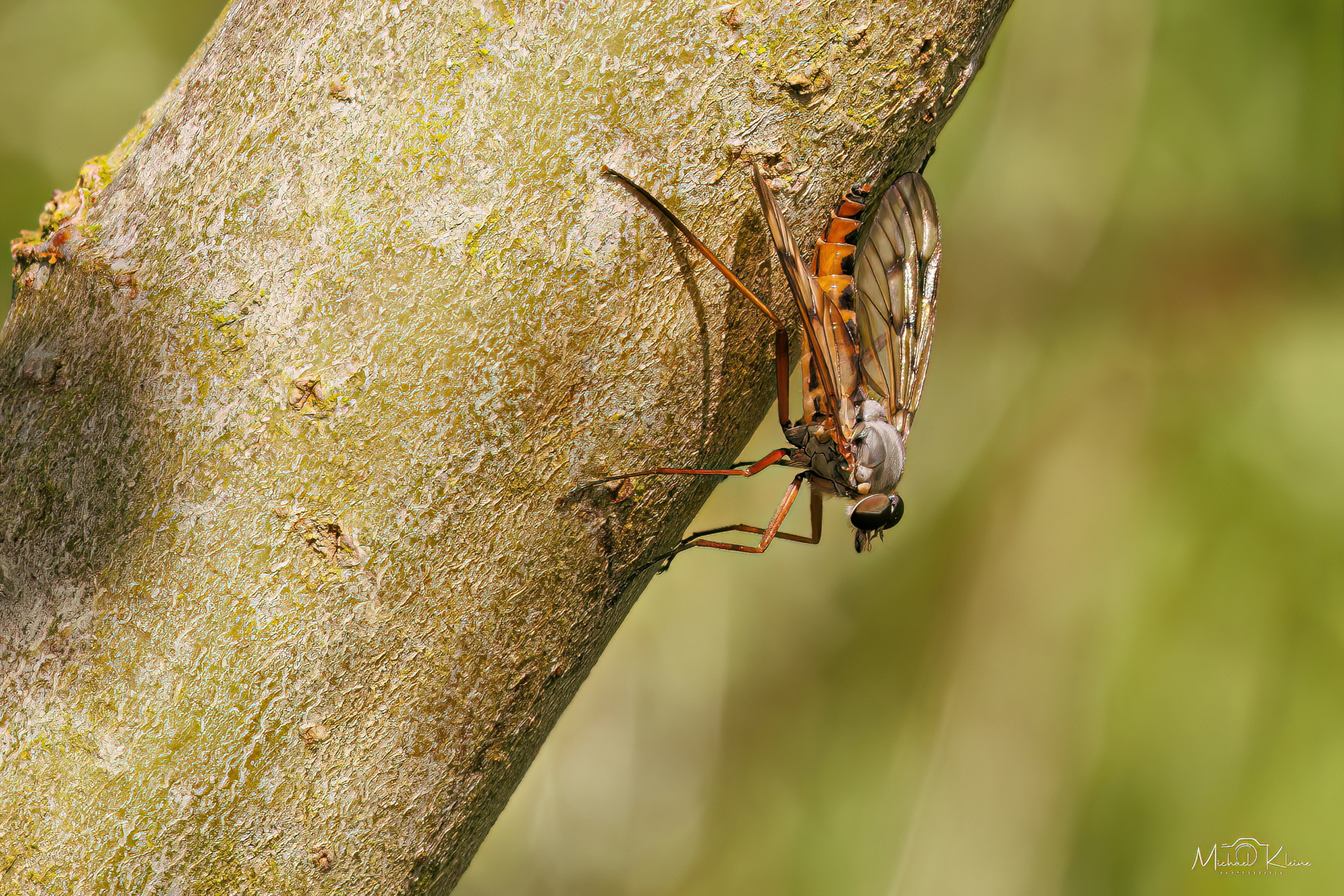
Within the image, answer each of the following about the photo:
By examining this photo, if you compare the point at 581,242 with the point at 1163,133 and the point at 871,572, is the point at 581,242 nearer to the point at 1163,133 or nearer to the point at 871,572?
the point at 871,572

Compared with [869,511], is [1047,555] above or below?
above

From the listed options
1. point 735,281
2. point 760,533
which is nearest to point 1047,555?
point 760,533

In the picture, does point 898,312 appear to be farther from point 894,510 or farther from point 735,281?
point 735,281

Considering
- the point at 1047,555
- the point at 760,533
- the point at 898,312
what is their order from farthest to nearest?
the point at 1047,555 < the point at 898,312 < the point at 760,533

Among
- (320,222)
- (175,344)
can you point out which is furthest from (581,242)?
(175,344)

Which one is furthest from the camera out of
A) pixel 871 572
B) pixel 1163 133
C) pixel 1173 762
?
pixel 871 572

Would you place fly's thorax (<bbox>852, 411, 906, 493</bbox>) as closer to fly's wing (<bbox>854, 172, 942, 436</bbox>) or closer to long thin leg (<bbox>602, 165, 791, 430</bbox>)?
Result: fly's wing (<bbox>854, 172, 942, 436</bbox>)

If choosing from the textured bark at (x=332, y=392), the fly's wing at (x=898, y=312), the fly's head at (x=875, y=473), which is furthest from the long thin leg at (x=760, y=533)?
the textured bark at (x=332, y=392)

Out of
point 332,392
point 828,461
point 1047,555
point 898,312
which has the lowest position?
point 332,392
